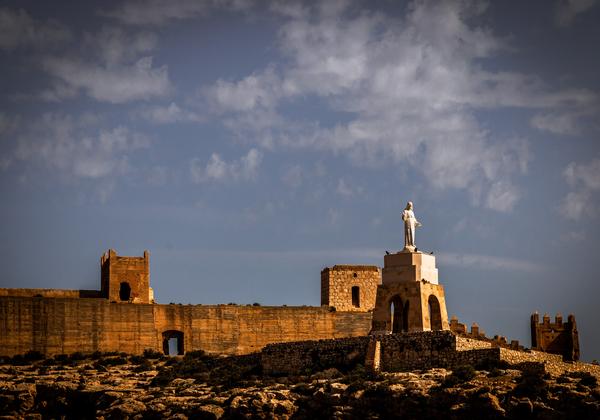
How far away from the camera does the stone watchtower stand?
67938 millimetres

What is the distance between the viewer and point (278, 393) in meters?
51.2

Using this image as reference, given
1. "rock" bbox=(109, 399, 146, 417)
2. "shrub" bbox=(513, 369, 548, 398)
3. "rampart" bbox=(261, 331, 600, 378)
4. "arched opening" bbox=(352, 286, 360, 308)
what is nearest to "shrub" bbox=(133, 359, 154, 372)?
"rampart" bbox=(261, 331, 600, 378)

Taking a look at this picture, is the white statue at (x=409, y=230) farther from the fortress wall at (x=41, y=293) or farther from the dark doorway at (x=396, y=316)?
the fortress wall at (x=41, y=293)

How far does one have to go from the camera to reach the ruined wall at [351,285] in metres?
70.6

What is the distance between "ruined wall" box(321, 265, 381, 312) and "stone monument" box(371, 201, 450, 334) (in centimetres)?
1500

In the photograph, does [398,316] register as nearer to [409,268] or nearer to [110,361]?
[409,268]

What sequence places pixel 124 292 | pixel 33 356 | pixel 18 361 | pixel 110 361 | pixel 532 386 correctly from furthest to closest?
1. pixel 124 292
2. pixel 33 356
3. pixel 110 361
4. pixel 18 361
5. pixel 532 386

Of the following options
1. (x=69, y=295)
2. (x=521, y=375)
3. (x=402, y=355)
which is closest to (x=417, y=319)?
(x=402, y=355)

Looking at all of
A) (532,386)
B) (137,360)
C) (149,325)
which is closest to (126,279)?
(149,325)

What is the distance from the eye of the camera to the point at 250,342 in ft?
222

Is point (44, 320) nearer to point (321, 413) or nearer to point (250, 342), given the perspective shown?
point (250, 342)

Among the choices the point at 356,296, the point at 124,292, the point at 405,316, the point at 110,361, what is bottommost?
the point at 110,361

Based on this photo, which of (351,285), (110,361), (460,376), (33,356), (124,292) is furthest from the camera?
(351,285)

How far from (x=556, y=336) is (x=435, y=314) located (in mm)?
14329
